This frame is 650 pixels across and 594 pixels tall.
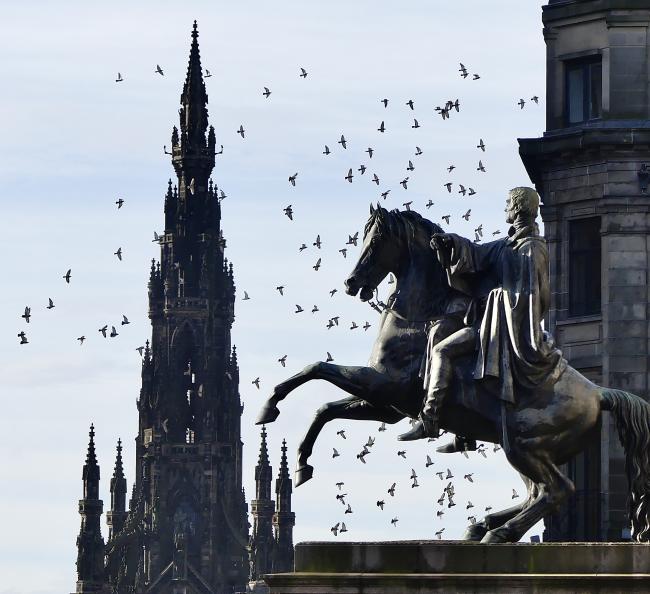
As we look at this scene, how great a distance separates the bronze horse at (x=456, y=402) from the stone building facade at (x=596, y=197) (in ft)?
116

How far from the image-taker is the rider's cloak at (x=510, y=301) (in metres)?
31.3

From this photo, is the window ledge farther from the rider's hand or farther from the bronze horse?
the rider's hand

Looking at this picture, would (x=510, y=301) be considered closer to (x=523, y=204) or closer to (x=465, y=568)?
(x=523, y=204)

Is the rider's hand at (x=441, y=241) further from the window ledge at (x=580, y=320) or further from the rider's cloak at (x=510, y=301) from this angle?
the window ledge at (x=580, y=320)

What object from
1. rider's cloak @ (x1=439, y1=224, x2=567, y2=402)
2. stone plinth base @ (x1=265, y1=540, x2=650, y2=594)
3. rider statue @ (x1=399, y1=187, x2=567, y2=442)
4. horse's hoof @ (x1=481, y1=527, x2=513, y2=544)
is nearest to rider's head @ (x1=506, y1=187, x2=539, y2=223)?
rider statue @ (x1=399, y1=187, x2=567, y2=442)

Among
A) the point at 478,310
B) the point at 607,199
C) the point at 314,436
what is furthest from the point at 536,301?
the point at 607,199

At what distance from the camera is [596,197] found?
6981 centimetres

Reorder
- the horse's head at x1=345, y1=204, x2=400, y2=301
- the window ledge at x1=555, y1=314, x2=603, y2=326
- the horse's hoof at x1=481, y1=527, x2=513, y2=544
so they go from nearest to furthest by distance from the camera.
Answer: the horse's hoof at x1=481, y1=527, x2=513, y2=544, the horse's head at x1=345, y1=204, x2=400, y2=301, the window ledge at x1=555, y1=314, x2=603, y2=326

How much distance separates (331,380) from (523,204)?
2817 millimetres

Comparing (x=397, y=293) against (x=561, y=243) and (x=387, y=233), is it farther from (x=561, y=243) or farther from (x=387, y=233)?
(x=561, y=243)

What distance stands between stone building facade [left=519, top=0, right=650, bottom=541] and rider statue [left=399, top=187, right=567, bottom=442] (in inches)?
1403

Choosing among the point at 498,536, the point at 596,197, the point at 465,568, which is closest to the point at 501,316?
the point at 498,536

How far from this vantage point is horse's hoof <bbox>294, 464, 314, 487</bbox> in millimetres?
31875

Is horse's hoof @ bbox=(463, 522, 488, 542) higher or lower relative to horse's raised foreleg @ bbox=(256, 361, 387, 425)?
lower
